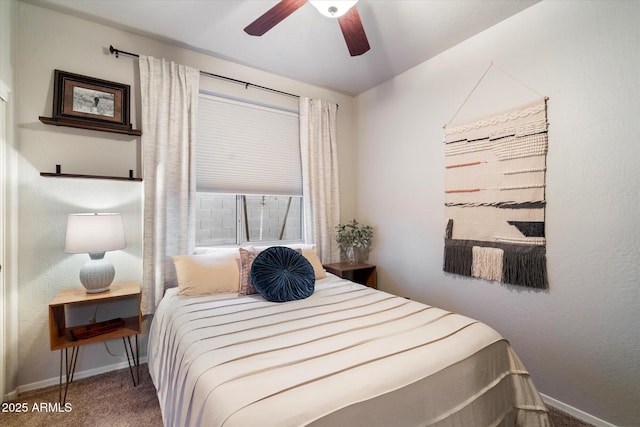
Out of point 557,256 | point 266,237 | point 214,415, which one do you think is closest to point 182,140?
point 266,237

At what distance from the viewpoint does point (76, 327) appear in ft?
6.84

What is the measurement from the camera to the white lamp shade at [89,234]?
190cm

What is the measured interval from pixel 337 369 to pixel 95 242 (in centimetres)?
186

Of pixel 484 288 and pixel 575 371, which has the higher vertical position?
pixel 484 288

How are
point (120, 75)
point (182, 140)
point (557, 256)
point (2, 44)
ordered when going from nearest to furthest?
point (2, 44) → point (557, 256) → point (120, 75) → point (182, 140)

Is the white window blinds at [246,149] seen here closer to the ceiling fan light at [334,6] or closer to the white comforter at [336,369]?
the white comforter at [336,369]

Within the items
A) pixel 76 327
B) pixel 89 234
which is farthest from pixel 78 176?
pixel 76 327

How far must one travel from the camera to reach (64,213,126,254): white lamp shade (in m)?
1.90

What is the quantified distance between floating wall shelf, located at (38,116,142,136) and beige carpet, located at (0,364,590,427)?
6.30ft

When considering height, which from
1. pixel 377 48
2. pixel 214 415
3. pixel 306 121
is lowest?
pixel 214 415

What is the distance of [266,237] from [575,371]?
2.75 metres

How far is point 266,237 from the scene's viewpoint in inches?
126

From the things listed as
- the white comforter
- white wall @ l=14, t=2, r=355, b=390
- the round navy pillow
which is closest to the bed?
the white comforter

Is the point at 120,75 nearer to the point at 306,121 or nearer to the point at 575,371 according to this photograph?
the point at 306,121
